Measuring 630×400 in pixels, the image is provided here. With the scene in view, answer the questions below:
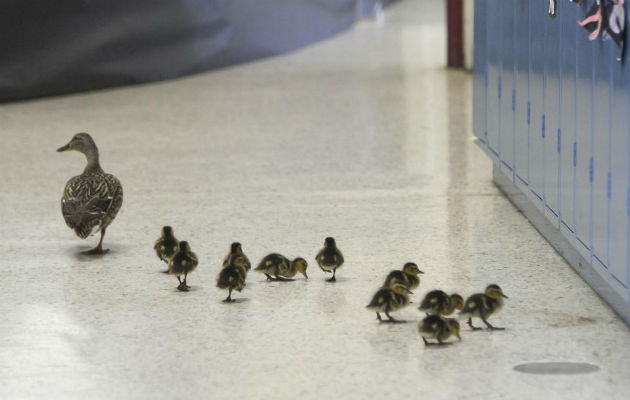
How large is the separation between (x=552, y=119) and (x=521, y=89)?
90 cm

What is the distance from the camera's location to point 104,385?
15.1 feet

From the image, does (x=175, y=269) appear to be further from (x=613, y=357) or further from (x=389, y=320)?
(x=613, y=357)

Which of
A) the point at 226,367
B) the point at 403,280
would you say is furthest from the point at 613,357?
the point at 226,367

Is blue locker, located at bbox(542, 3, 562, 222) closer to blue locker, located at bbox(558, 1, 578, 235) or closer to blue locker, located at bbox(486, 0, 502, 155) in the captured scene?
blue locker, located at bbox(558, 1, 578, 235)

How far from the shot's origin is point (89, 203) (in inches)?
256

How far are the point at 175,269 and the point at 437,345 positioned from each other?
58.8 inches

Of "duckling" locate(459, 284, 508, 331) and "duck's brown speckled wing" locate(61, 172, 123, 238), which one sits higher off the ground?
"duck's brown speckled wing" locate(61, 172, 123, 238)

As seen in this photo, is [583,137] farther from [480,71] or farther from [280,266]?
[480,71]

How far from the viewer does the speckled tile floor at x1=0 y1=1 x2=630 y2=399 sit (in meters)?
4.66

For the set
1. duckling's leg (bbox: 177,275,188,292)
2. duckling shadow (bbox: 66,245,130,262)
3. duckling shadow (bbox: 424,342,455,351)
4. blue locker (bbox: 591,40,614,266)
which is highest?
blue locker (bbox: 591,40,614,266)

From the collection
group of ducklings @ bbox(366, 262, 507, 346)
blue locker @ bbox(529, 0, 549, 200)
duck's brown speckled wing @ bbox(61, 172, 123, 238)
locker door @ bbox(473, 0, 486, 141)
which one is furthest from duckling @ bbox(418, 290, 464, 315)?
locker door @ bbox(473, 0, 486, 141)

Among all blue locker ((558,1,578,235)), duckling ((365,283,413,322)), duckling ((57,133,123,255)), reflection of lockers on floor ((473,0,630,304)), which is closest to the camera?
reflection of lockers on floor ((473,0,630,304))

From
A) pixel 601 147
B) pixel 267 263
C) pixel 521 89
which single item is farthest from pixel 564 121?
pixel 267 263

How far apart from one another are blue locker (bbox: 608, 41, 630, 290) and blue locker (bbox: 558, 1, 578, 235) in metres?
0.72
